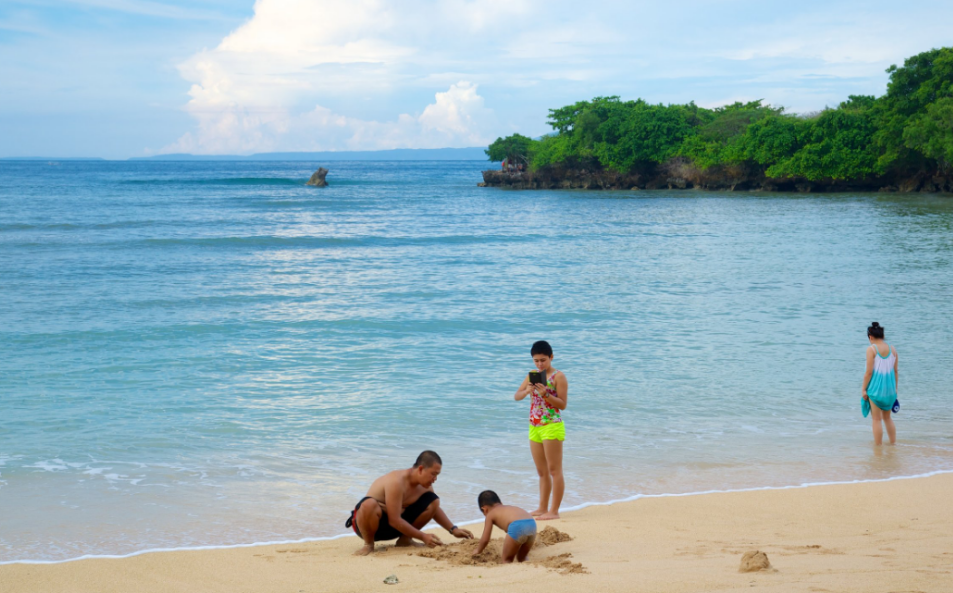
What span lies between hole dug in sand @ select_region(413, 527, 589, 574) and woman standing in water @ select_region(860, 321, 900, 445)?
4316mm

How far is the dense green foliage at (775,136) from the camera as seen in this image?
153 ft

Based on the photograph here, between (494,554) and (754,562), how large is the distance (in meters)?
1.59

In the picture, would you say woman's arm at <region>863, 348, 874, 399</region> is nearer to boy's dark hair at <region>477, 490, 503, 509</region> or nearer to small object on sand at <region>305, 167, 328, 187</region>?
boy's dark hair at <region>477, 490, 503, 509</region>

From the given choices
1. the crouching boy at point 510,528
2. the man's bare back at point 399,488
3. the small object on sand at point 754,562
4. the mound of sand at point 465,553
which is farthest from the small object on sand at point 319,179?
the small object on sand at point 754,562

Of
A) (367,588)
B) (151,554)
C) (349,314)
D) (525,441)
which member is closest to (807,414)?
(525,441)

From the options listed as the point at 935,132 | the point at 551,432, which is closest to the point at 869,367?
the point at 551,432

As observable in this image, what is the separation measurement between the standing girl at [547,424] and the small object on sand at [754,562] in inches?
67.3

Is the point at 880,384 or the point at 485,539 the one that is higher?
the point at 880,384

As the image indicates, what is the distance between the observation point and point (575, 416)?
29.2 ft

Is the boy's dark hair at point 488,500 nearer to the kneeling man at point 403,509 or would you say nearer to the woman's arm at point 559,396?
the kneeling man at point 403,509

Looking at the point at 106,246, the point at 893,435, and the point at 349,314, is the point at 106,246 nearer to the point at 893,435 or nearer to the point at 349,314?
the point at 349,314

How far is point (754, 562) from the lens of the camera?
4441 millimetres

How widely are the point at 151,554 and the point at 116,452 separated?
259cm

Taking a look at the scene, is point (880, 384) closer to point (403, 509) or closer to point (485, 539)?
point (485, 539)
